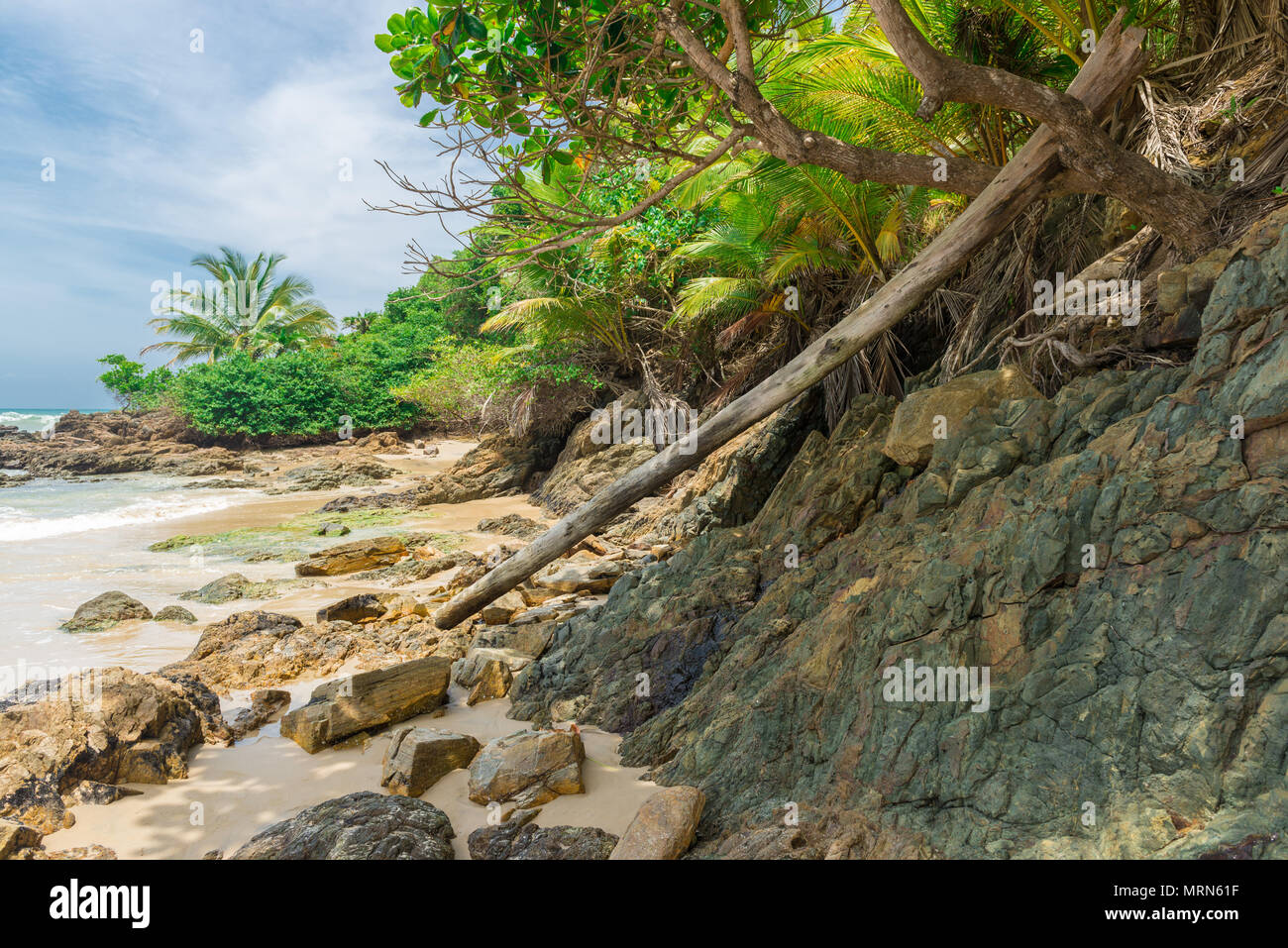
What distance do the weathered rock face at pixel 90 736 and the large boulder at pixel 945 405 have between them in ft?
16.1

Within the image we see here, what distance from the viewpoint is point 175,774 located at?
13.4 feet

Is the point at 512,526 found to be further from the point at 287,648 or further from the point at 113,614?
the point at 287,648

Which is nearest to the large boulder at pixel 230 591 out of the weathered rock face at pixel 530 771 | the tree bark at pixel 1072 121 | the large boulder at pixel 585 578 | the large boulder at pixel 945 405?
the large boulder at pixel 585 578

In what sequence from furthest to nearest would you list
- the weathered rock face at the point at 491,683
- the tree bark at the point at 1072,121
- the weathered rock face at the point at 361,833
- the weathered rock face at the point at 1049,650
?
Answer: the weathered rock face at the point at 491,683 → the tree bark at the point at 1072,121 → the weathered rock face at the point at 361,833 → the weathered rock face at the point at 1049,650

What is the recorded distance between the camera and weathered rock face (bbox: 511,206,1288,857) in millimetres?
2363

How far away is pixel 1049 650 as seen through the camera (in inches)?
114

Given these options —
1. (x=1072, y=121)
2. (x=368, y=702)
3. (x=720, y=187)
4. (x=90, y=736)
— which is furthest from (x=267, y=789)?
(x=720, y=187)

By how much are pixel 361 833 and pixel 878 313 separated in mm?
4784

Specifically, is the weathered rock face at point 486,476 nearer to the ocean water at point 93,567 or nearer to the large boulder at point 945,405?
the ocean water at point 93,567

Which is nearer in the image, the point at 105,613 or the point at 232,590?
the point at 105,613

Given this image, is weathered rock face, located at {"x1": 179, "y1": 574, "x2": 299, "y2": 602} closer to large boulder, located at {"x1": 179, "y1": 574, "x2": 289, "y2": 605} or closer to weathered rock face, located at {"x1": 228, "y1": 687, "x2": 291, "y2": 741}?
large boulder, located at {"x1": 179, "y1": 574, "x2": 289, "y2": 605}

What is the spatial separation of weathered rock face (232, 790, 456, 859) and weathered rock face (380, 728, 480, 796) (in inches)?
12.6

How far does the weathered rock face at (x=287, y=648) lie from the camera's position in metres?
5.78

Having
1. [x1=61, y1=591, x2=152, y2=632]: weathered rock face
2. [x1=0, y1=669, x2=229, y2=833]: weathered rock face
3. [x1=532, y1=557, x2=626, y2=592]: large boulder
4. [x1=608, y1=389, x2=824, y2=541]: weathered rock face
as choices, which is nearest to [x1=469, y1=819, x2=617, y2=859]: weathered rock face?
[x1=0, y1=669, x2=229, y2=833]: weathered rock face
